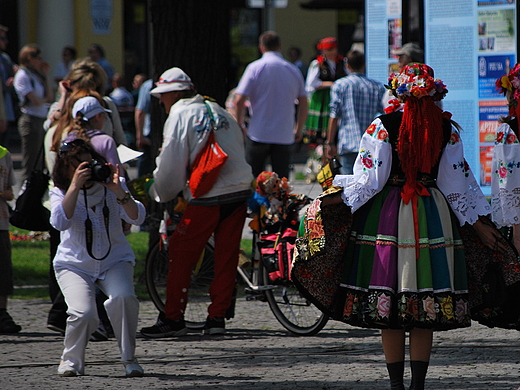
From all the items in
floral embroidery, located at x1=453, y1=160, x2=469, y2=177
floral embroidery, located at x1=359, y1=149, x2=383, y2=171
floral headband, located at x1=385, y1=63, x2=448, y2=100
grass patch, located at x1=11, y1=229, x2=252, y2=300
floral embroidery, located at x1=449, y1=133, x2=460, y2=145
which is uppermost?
floral headband, located at x1=385, y1=63, x2=448, y2=100

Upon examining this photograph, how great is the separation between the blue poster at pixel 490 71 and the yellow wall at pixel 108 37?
16.7 metres

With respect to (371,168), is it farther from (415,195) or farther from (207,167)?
(207,167)

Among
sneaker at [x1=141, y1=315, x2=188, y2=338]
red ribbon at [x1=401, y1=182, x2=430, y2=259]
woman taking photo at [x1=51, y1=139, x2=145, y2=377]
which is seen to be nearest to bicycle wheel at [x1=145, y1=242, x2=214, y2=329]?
sneaker at [x1=141, y1=315, x2=188, y2=338]

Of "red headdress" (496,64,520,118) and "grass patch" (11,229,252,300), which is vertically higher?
"red headdress" (496,64,520,118)

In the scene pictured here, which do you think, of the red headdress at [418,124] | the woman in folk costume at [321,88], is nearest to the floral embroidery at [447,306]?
the red headdress at [418,124]

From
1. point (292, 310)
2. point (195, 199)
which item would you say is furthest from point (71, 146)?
point (292, 310)

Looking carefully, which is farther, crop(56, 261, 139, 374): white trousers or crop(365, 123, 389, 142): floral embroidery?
crop(56, 261, 139, 374): white trousers

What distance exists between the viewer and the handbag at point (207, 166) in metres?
6.55

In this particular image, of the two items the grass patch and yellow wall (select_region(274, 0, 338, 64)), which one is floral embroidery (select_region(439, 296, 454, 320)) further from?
yellow wall (select_region(274, 0, 338, 64))

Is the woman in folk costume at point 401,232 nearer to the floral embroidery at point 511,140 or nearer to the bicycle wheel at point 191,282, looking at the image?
the floral embroidery at point 511,140

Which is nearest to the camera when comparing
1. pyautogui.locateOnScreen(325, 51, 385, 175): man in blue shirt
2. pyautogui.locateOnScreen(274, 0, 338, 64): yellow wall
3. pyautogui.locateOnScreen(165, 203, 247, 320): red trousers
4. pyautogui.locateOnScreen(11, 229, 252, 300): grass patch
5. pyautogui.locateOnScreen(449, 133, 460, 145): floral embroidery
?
pyautogui.locateOnScreen(449, 133, 460, 145): floral embroidery

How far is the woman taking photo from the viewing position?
18.1 ft

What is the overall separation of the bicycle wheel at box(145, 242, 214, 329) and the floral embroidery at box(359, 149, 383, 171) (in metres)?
2.54

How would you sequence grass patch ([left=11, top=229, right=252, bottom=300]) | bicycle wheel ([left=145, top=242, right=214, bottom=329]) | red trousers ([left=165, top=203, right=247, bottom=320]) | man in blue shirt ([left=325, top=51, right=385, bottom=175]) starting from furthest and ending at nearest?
man in blue shirt ([left=325, top=51, right=385, bottom=175])
grass patch ([left=11, top=229, right=252, bottom=300])
bicycle wheel ([left=145, top=242, right=214, bottom=329])
red trousers ([left=165, top=203, right=247, bottom=320])
